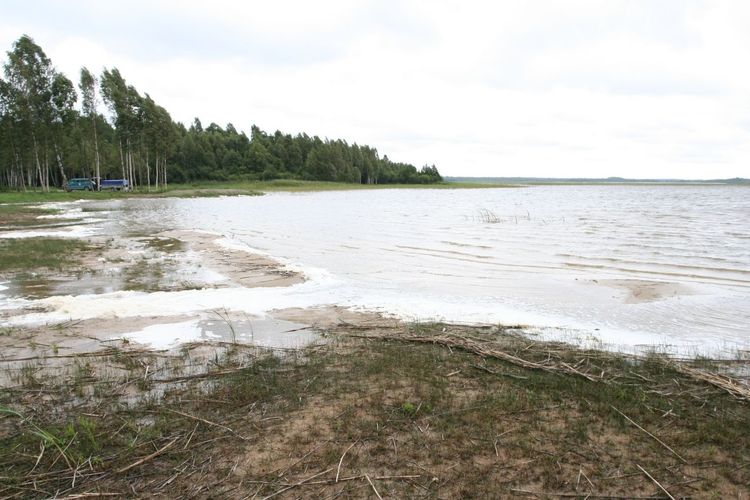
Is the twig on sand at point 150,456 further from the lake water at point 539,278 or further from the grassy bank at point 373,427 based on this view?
the lake water at point 539,278

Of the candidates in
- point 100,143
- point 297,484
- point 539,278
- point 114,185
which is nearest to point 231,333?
point 297,484

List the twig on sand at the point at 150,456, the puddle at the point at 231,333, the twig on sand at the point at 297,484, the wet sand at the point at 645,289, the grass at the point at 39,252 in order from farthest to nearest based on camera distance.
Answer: the grass at the point at 39,252, the wet sand at the point at 645,289, the puddle at the point at 231,333, the twig on sand at the point at 150,456, the twig on sand at the point at 297,484

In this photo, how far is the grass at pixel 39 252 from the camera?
14740 mm

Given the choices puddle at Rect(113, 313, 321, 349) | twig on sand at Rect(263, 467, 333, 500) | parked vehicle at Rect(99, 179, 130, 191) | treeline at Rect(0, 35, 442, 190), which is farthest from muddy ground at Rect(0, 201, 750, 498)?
parked vehicle at Rect(99, 179, 130, 191)

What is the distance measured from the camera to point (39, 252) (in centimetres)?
1692

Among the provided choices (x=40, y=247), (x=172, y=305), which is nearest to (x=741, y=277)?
(x=172, y=305)

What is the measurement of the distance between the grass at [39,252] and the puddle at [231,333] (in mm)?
8029

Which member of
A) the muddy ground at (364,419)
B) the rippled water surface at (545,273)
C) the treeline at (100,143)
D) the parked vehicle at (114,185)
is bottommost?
the rippled water surface at (545,273)

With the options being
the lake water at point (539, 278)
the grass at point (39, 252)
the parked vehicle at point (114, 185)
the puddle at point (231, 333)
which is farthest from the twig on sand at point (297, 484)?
the parked vehicle at point (114, 185)

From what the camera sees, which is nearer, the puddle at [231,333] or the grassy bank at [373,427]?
the grassy bank at [373,427]

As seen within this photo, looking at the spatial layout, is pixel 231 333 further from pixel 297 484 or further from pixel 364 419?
pixel 297 484

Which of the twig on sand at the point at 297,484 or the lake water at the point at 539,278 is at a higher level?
the twig on sand at the point at 297,484

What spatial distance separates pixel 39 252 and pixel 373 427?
16886 millimetres

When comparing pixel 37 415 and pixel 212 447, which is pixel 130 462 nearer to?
pixel 212 447
